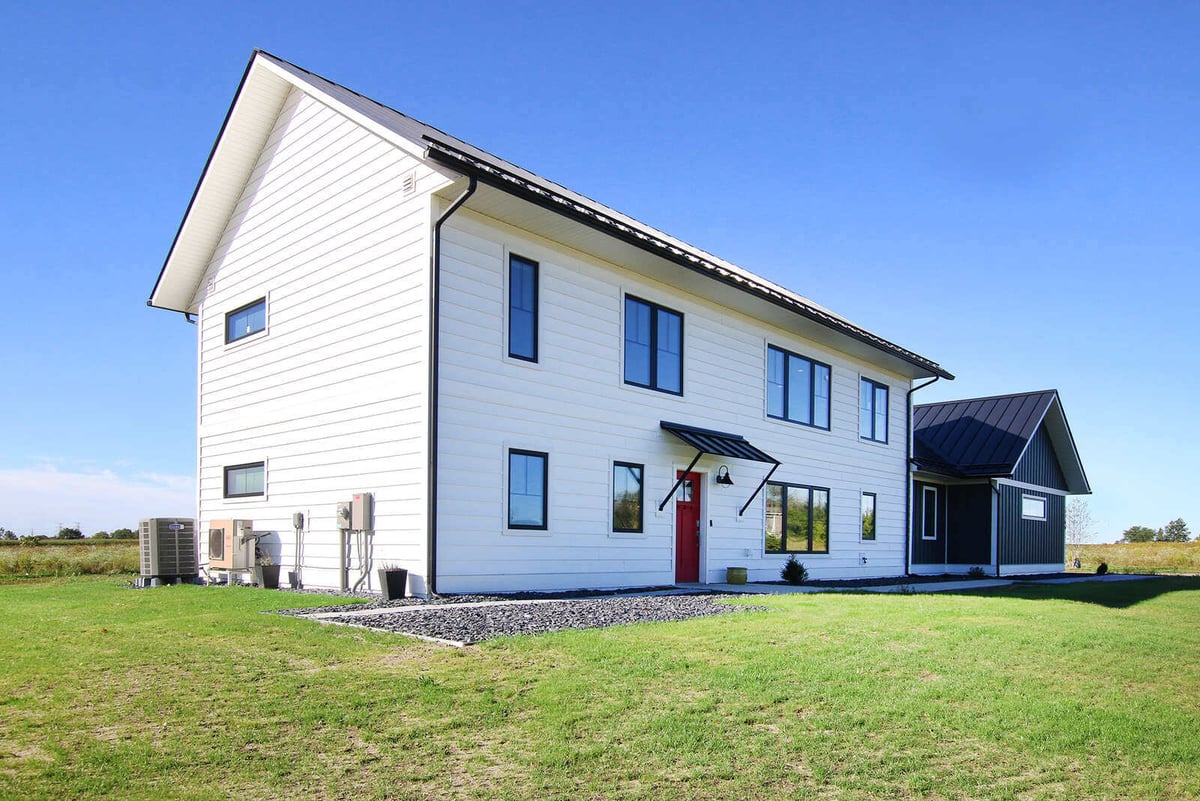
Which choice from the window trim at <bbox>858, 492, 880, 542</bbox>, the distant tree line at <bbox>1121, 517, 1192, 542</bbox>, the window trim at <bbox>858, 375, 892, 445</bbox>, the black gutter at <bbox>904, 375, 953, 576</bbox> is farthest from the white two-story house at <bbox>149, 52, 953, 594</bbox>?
the distant tree line at <bbox>1121, 517, 1192, 542</bbox>

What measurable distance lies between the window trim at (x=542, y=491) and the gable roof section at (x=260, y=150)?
3448mm

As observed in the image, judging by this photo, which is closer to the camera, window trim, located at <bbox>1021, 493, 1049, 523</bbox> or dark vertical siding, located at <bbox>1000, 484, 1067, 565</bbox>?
dark vertical siding, located at <bbox>1000, 484, 1067, 565</bbox>

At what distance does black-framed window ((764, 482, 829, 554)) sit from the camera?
1778cm

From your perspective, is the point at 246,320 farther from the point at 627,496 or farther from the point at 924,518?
the point at 924,518

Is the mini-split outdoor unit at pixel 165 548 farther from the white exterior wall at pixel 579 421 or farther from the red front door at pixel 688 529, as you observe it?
the red front door at pixel 688 529

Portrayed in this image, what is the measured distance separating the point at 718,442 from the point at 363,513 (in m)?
6.56

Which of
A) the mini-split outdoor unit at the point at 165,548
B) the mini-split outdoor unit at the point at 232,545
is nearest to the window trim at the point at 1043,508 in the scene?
the mini-split outdoor unit at the point at 232,545

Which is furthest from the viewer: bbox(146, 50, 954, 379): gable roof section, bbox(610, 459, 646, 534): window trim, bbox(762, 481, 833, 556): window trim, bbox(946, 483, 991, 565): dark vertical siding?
bbox(946, 483, 991, 565): dark vertical siding

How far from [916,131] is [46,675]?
13.0 m

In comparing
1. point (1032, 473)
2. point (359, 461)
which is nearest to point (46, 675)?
point (359, 461)

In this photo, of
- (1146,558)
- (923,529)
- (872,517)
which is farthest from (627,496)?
(1146,558)

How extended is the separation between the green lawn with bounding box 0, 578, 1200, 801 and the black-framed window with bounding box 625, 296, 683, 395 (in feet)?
21.0

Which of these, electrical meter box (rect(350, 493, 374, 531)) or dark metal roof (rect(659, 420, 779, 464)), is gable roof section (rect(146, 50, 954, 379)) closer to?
dark metal roof (rect(659, 420, 779, 464))

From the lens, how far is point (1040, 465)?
91.1ft
